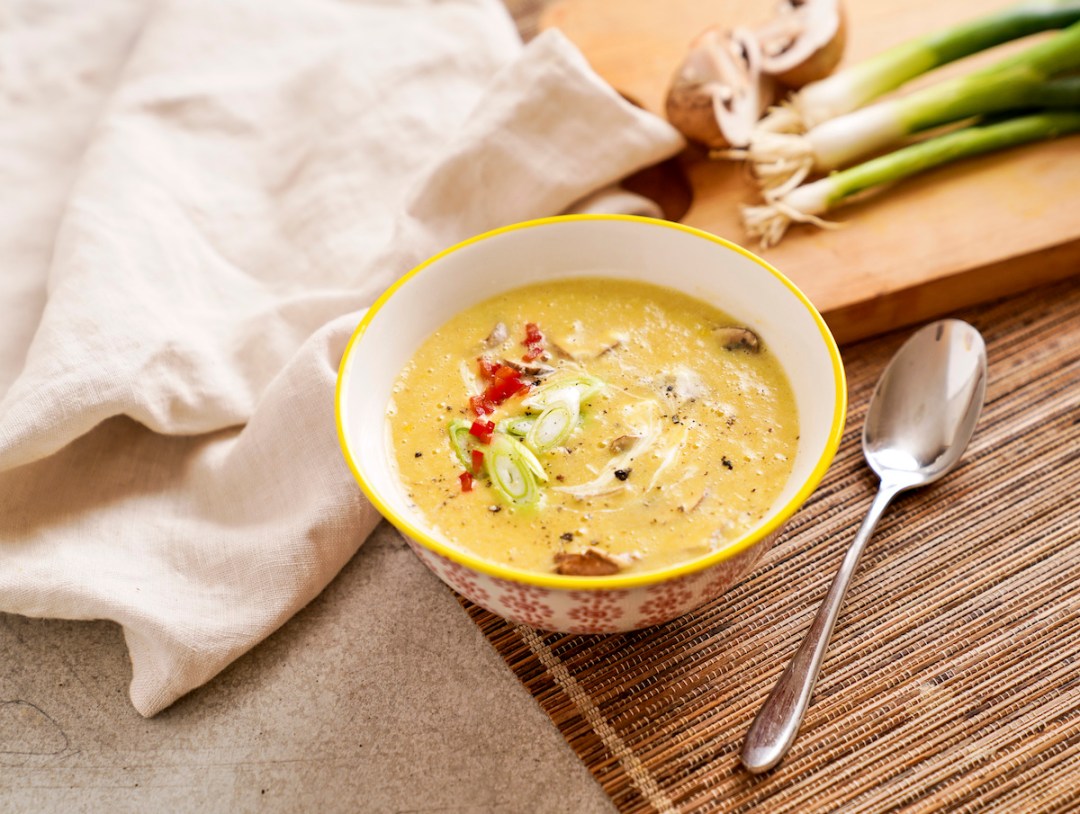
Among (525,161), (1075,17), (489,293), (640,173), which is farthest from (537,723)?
(1075,17)

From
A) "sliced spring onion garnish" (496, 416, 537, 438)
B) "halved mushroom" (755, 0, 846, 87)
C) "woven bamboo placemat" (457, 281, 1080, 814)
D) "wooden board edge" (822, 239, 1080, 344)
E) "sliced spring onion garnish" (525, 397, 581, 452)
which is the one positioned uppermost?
"halved mushroom" (755, 0, 846, 87)

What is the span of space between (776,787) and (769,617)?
0.39m

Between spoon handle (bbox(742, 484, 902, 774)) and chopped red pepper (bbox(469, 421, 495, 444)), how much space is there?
2.60 feet

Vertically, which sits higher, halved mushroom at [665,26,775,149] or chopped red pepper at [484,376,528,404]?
halved mushroom at [665,26,775,149]

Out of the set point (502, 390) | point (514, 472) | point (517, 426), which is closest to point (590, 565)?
point (514, 472)

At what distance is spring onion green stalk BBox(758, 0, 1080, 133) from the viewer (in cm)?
328

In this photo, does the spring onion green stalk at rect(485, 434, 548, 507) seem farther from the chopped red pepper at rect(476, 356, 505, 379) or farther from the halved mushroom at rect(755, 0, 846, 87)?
the halved mushroom at rect(755, 0, 846, 87)

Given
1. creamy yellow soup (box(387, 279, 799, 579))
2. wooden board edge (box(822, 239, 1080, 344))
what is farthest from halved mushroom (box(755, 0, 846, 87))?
creamy yellow soup (box(387, 279, 799, 579))

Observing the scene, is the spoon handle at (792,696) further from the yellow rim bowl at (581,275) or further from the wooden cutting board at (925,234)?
the wooden cutting board at (925,234)

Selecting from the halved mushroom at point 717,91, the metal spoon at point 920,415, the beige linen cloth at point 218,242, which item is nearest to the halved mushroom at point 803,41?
the halved mushroom at point 717,91

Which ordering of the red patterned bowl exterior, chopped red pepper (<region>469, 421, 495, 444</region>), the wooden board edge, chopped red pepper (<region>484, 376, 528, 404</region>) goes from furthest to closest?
1. the wooden board edge
2. chopped red pepper (<region>484, 376, 528, 404</region>)
3. chopped red pepper (<region>469, 421, 495, 444</region>)
4. the red patterned bowl exterior

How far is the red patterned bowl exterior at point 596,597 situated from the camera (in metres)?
1.90

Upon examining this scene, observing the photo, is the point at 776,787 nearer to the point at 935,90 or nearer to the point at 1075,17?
the point at 935,90

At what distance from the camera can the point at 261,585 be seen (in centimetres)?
238
